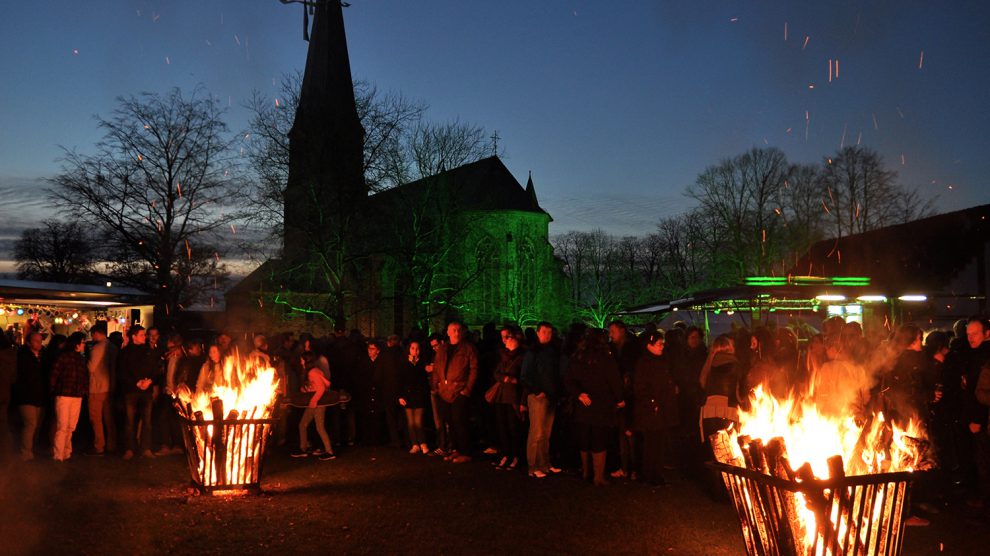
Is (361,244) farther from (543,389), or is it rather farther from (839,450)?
(839,450)

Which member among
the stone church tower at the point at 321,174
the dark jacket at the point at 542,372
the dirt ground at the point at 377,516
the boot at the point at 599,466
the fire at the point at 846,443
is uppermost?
the stone church tower at the point at 321,174

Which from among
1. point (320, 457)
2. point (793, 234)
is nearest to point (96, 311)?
point (320, 457)

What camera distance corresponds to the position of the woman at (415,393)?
11508 millimetres

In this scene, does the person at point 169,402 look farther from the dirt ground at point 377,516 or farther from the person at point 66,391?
the dirt ground at point 377,516

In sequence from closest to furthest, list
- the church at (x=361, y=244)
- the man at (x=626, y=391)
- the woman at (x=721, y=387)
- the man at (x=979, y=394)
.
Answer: the man at (x=979, y=394)
the woman at (x=721, y=387)
the man at (x=626, y=391)
the church at (x=361, y=244)

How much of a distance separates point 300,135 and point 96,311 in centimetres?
1122

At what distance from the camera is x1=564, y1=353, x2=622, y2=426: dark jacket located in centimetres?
888

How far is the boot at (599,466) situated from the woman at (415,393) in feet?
10.5

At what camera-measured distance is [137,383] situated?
11.3 meters

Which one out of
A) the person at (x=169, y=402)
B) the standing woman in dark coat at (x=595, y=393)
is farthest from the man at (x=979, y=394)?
the person at (x=169, y=402)

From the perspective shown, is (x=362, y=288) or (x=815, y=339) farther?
(x=362, y=288)

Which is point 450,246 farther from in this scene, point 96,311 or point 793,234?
point 793,234

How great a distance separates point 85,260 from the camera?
43719mm

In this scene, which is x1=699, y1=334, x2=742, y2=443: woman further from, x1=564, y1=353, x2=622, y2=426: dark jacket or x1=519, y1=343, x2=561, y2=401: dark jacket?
x1=519, y1=343, x2=561, y2=401: dark jacket
